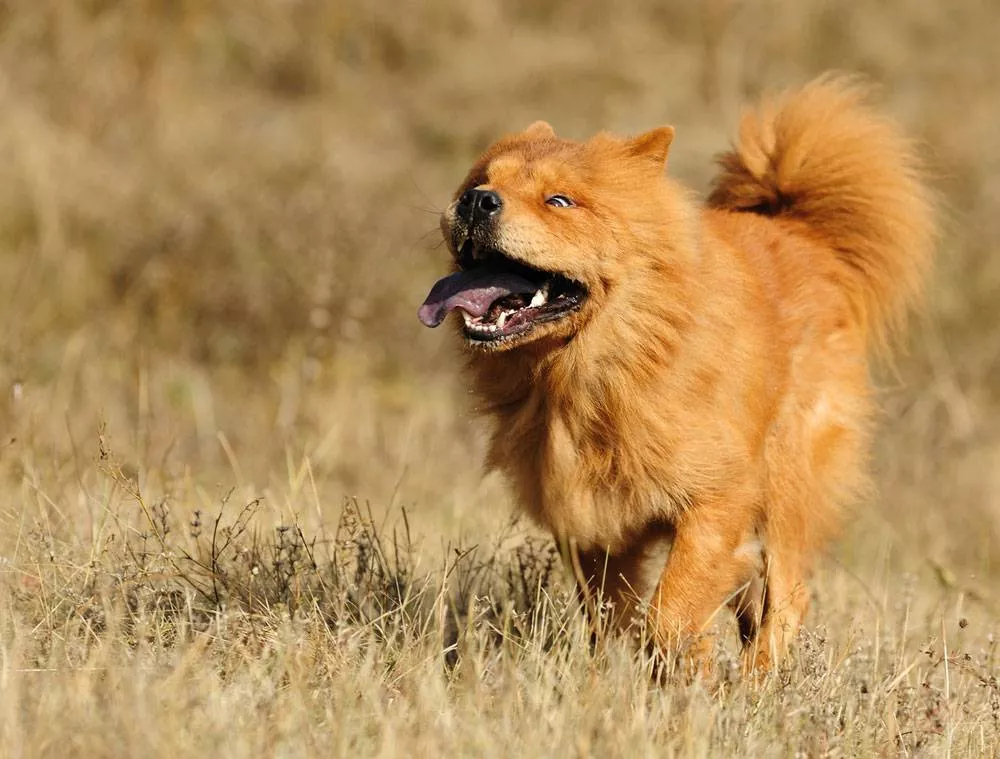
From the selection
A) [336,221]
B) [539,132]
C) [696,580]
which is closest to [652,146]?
[539,132]

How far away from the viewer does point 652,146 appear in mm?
4930

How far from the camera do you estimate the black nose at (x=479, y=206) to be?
176 inches

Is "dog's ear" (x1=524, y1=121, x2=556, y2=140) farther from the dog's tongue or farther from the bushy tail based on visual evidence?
the bushy tail

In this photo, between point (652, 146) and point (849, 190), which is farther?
point (849, 190)

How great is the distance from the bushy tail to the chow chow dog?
16.5 inches

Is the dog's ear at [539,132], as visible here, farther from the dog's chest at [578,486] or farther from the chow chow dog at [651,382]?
the dog's chest at [578,486]

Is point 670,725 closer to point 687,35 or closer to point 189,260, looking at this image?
point 189,260

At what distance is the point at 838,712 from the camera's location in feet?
13.9

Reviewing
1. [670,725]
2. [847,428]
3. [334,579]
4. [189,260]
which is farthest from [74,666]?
[189,260]

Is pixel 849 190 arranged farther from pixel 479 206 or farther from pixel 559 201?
pixel 479 206

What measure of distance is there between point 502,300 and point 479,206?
35 cm

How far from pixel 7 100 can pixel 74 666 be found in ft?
31.2

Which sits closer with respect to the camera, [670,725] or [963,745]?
[670,725]

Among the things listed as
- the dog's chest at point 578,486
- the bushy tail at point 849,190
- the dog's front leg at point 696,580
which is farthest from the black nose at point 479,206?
the bushy tail at point 849,190
